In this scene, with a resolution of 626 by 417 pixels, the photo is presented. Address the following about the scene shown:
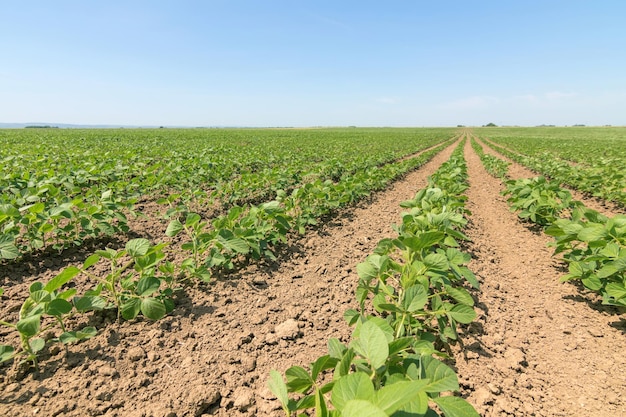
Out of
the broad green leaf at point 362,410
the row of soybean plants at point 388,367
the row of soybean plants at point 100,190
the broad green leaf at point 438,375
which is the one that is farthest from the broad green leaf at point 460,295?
the row of soybean plants at point 100,190

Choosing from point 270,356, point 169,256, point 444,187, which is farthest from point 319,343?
point 444,187

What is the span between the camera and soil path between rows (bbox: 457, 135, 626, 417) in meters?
1.72

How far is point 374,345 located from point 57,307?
5.89 feet

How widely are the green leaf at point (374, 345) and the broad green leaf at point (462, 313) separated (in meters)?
0.80

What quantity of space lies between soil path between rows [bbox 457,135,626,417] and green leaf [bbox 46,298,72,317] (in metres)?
2.35

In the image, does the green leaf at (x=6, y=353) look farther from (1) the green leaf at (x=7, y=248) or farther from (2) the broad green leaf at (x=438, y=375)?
(2) the broad green leaf at (x=438, y=375)

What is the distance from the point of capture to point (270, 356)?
2.03 meters

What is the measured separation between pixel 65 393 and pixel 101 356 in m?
0.27

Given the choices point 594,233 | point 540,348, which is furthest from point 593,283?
point 540,348

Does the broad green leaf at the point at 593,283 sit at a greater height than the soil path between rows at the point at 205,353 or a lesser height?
greater

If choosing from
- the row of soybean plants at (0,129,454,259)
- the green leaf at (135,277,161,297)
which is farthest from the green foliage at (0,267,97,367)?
the row of soybean plants at (0,129,454,259)

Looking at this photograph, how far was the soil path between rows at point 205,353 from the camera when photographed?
1636mm

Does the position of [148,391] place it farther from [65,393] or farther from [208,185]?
[208,185]

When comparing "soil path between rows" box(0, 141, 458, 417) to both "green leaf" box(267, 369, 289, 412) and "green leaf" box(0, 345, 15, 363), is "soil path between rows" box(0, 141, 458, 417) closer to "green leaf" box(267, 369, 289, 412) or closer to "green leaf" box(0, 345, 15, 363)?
"green leaf" box(0, 345, 15, 363)
